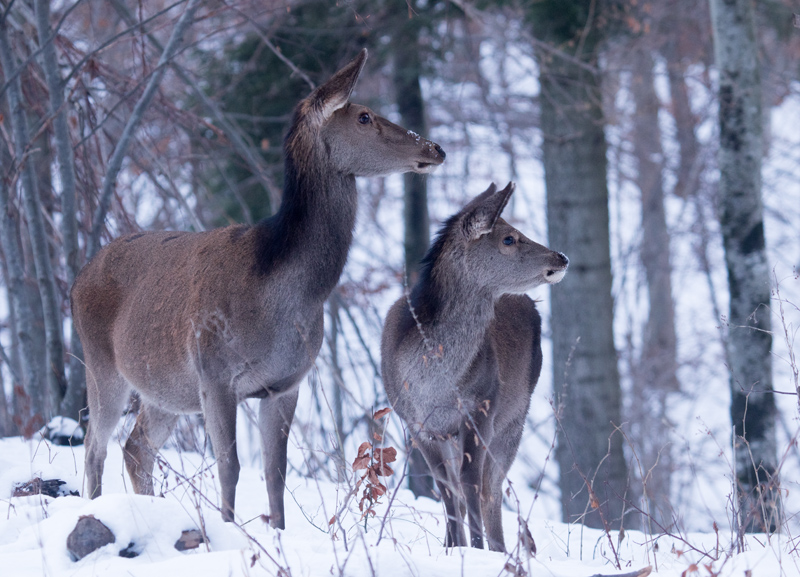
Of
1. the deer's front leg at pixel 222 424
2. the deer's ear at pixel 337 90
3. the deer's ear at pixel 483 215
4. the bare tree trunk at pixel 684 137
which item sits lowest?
the deer's front leg at pixel 222 424

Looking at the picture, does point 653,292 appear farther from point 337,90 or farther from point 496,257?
point 337,90

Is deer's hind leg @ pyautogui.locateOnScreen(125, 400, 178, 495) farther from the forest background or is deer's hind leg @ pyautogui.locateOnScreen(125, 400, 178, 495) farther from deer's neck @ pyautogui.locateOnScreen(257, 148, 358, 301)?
deer's neck @ pyautogui.locateOnScreen(257, 148, 358, 301)

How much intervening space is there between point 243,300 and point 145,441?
176cm

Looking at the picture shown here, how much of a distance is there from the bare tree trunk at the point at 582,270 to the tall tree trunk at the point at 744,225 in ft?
8.49

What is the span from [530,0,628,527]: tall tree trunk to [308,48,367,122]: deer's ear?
210 inches

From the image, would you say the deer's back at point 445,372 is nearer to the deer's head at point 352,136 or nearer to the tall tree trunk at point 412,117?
the deer's head at point 352,136

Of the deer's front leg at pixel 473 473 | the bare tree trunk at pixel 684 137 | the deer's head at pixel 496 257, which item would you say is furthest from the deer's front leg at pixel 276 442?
the bare tree trunk at pixel 684 137

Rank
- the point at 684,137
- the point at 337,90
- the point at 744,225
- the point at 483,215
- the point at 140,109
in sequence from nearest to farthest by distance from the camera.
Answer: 1. the point at 337,90
2. the point at 483,215
3. the point at 140,109
4. the point at 744,225
5. the point at 684,137

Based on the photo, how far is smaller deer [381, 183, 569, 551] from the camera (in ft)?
17.7

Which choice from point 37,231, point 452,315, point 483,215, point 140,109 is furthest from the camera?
point 37,231

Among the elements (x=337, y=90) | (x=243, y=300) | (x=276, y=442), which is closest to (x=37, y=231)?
(x=243, y=300)

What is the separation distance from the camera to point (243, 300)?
16.8 feet

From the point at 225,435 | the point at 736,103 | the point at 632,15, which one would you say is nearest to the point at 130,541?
the point at 225,435

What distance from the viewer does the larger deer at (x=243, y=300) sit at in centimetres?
507
